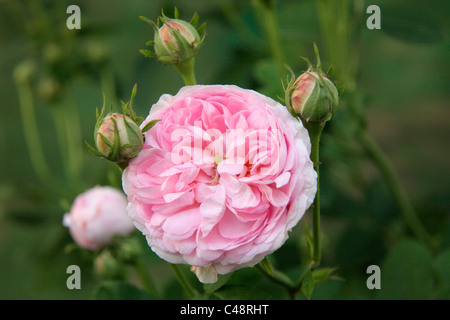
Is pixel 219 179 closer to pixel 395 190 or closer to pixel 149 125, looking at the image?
pixel 149 125

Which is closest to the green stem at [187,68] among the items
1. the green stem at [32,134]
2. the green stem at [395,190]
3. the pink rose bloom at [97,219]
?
the pink rose bloom at [97,219]

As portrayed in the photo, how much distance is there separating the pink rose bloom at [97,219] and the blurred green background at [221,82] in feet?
0.11

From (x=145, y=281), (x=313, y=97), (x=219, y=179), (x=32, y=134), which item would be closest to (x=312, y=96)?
(x=313, y=97)

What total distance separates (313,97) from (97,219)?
35 centimetres

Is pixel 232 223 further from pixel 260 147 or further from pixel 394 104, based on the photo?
pixel 394 104

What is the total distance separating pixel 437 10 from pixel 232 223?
0.56 m

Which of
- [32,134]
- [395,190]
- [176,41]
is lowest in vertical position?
[395,190]

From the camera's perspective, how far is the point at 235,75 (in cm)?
82

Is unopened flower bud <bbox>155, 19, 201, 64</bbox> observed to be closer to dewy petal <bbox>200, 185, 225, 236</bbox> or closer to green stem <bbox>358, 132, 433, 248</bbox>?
dewy petal <bbox>200, 185, 225, 236</bbox>

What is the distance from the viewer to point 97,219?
64 cm

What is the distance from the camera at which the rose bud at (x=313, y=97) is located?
41 centimetres

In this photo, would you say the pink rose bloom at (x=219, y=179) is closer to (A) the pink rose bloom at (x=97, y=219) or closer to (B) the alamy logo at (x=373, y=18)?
(A) the pink rose bloom at (x=97, y=219)

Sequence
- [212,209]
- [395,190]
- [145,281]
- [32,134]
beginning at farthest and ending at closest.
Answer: [32,134] < [395,190] < [145,281] < [212,209]

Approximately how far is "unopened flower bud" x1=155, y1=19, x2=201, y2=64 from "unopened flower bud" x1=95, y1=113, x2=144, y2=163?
0.09 metres
